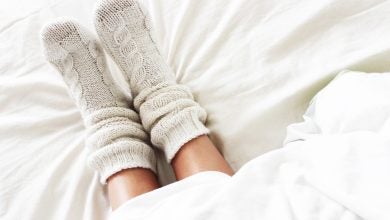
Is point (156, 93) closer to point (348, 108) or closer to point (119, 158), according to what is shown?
point (119, 158)

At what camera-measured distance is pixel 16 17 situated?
0.82 metres

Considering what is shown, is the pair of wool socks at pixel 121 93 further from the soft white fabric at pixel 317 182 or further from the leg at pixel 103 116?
the soft white fabric at pixel 317 182

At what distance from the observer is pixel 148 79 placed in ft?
2.31

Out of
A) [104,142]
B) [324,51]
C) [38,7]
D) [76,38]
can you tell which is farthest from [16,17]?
[324,51]

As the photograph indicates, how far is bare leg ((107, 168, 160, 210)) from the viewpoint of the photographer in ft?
1.86

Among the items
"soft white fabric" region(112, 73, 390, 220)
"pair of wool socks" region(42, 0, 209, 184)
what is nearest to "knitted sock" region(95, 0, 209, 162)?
"pair of wool socks" region(42, 0, 209, 184)

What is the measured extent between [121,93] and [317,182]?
0.44 m

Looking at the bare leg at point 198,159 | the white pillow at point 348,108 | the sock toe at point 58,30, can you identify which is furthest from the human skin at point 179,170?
the sock toe at point 58,30

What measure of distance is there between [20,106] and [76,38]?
0.51 feet

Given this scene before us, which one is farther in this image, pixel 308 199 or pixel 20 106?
pixel 20 106

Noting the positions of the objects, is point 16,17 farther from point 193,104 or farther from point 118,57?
point 193,104

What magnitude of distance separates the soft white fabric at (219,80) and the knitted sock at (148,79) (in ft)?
0.12

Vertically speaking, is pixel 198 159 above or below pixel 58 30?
below

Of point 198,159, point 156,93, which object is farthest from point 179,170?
point 156,93
